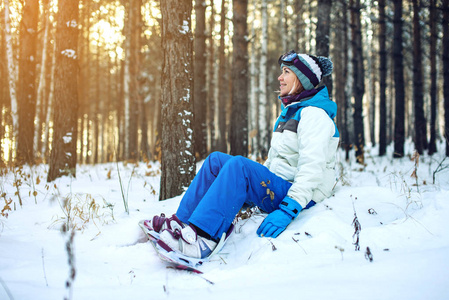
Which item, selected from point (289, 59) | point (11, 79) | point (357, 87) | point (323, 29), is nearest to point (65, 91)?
point (11, 79)

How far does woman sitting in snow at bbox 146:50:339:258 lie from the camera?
2.21 m

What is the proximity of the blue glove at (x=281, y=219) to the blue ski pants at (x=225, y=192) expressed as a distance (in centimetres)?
13

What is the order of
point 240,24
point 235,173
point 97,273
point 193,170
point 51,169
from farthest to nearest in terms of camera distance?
point 240,24, point 51,169, point 193,170, point 235,173, point 97,273

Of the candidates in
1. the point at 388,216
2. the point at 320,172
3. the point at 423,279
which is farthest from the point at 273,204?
the point at 423,279

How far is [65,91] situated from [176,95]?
3020 mm

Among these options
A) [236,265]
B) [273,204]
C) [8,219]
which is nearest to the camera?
[236,265]

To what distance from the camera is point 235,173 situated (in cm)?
232

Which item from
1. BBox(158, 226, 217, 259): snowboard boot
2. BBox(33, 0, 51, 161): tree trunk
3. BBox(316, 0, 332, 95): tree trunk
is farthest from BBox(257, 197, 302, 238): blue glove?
BBox(33, 0, 51, 161): tree trunk

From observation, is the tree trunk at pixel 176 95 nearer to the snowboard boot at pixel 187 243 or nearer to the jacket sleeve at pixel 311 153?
the snowboard boot at pixel 187 243

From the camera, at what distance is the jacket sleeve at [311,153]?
2.36 meters

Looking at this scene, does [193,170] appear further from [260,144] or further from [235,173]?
[260,144]

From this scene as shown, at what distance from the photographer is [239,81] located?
7523mm

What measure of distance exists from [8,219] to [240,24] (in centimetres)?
640

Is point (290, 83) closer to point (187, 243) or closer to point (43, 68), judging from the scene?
point (187, 243)
